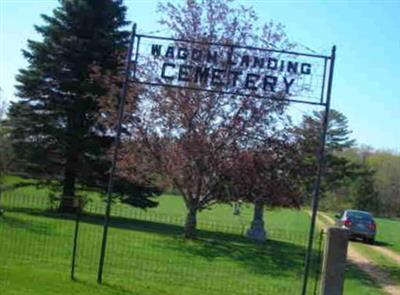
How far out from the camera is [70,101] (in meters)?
30.5

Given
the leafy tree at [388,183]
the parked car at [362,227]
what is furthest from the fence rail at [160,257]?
the leafy tree at [388,183]

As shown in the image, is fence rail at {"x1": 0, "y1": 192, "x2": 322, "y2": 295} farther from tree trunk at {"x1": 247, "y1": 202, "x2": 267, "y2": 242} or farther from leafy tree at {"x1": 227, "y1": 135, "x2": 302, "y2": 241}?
leafy tree at {"x1": 227, "y1": 135, "x2": 302, "y2": 241}

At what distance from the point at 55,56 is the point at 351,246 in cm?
1424

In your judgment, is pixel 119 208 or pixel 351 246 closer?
pixel 351 246

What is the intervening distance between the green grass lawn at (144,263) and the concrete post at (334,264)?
353 cm

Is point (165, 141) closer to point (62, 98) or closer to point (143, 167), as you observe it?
point (143, 167)

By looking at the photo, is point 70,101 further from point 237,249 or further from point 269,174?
point 237,249

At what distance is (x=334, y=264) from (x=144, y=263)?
762cm

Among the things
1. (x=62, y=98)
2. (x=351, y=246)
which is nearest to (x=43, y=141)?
(x=62, y=98)

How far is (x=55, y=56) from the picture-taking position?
3052 cm

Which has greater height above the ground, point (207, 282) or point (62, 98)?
point (62, 98)

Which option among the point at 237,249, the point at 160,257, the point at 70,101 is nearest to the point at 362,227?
the point at 237,249

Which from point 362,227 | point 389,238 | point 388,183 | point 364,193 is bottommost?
point 389,238


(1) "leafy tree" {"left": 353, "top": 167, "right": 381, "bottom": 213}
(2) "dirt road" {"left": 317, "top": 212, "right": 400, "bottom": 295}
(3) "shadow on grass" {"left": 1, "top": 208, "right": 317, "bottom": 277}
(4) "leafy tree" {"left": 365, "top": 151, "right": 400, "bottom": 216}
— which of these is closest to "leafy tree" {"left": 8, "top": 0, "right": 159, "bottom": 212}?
(3) "shadow on grass" {"left": 1, "top": 208, "right": 317, "bottom": 277}
